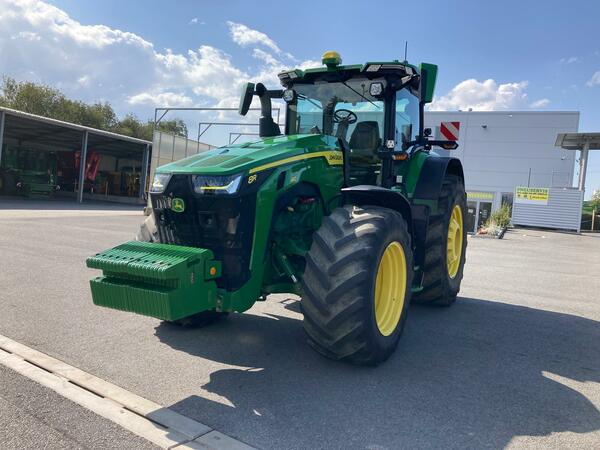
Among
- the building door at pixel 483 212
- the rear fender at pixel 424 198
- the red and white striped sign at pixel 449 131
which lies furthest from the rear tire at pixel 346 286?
the building door at pixel 483 212

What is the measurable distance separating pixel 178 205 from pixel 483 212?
26.3 m

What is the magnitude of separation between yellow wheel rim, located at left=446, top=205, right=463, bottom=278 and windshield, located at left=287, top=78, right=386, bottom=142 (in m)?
2.08

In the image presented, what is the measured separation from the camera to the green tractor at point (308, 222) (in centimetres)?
346

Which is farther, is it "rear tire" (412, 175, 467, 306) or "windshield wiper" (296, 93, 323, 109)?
"rear tire" (412, 175, 467, 306)

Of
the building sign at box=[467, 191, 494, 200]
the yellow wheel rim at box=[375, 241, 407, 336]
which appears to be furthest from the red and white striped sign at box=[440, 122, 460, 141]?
the building sign at box=[467, 191, 494, 200]

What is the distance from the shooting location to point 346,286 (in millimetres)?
3455

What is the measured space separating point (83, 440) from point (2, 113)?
2357cm

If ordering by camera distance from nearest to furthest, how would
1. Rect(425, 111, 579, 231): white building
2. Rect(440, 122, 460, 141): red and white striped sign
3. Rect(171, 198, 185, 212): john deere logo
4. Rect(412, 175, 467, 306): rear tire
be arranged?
Rect(171, 198, 185, 212): john deere logo, Rect(412, 175, 467, 306): rear tire, Rect(440, 122, 460, 141): red and white striped sign, Rect(425, 111, 579, 231): white building

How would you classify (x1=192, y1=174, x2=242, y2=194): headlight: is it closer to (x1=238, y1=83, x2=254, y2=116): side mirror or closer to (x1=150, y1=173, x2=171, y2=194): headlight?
(x1=150, y1=173, x2=171, y2=194): headlight

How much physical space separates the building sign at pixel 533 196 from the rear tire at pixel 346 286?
25504 millimetres

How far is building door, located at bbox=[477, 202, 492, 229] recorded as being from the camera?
2682cm

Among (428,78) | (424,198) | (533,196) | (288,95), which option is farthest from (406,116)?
(533,196)

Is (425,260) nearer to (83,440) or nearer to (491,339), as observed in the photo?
(491,339)

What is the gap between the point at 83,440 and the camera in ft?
8.87
